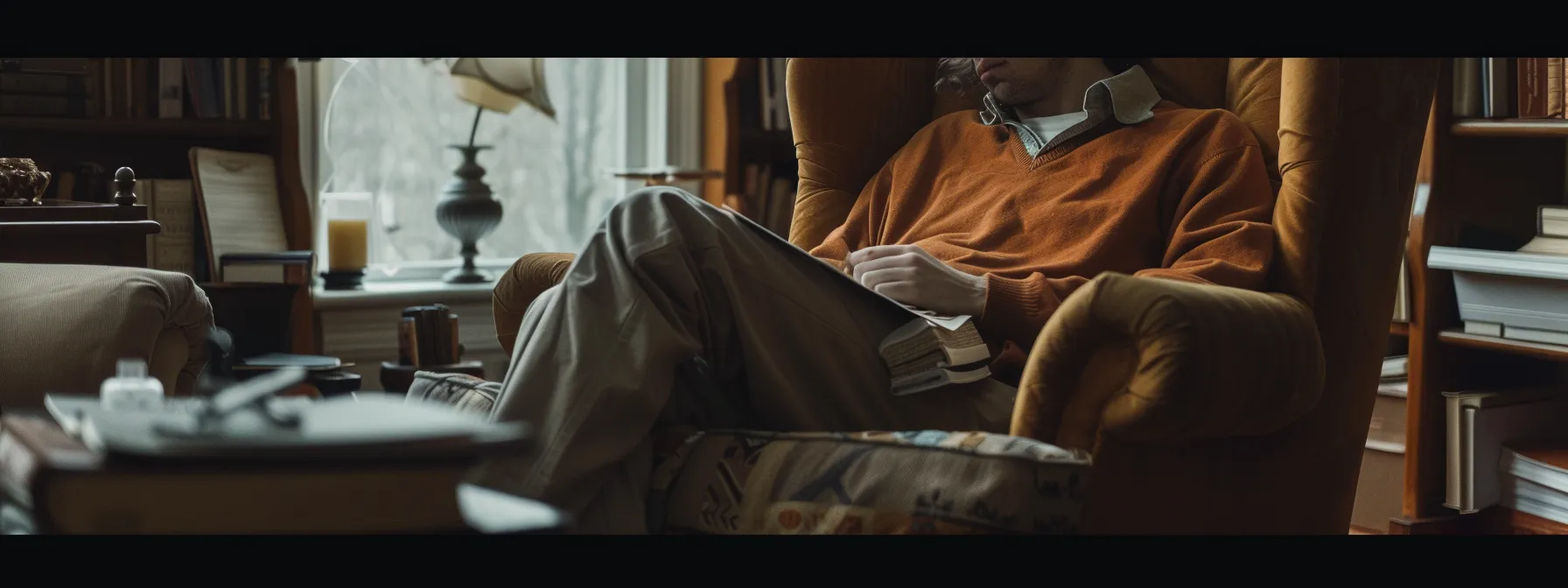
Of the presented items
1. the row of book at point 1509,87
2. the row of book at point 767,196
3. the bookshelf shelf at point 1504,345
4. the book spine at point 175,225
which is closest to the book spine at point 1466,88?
the row of book at point 1509,87

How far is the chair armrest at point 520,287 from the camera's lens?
70.9 inches

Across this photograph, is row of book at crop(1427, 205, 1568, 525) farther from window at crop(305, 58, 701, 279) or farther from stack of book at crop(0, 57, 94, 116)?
stack of book at crop(0, 57, 94, 116)

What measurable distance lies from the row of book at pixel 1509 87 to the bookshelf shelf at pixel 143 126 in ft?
7.32

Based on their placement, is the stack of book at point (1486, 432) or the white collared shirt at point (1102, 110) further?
the stack of book at point (1486, 432)

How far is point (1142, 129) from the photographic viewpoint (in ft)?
5.96

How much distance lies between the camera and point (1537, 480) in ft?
7.44

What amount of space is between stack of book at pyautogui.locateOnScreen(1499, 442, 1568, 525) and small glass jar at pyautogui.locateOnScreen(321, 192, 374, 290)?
Result: 7.50 feet

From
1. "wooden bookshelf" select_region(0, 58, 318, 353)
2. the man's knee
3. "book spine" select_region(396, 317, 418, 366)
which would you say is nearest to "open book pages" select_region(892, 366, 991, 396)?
the man's knee

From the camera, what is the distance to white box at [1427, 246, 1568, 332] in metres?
2.17

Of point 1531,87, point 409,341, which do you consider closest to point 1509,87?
point 1531,87

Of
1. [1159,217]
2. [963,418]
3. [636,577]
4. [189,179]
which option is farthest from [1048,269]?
[189,179]

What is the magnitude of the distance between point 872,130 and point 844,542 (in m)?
1.07

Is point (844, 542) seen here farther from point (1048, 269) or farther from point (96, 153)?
point (96, 153)

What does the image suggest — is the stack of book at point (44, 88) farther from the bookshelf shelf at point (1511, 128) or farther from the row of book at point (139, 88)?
the bookshelf shelf at point (1511, 128)
